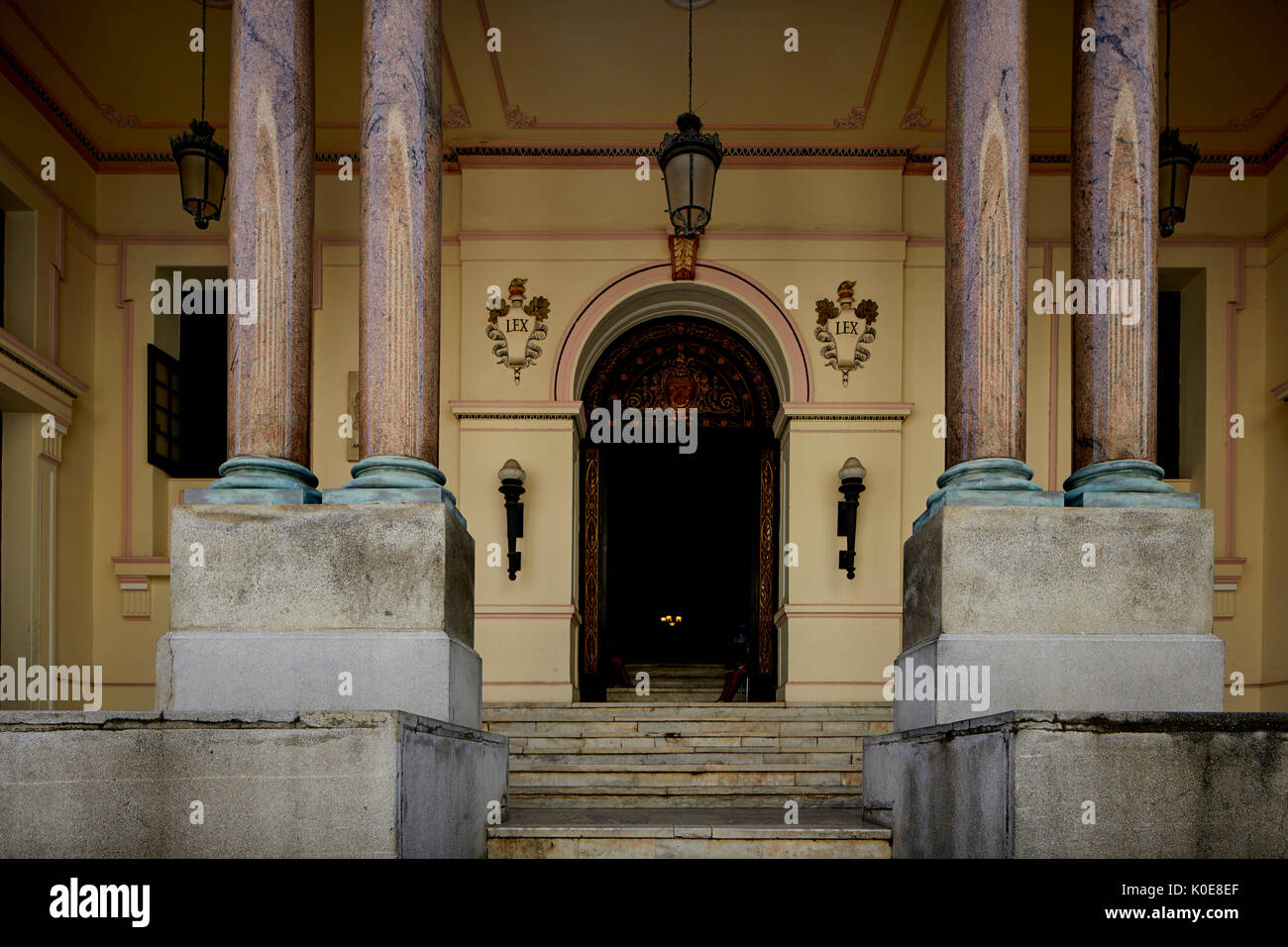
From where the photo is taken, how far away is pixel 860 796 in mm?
8375

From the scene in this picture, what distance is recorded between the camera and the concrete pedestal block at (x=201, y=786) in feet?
15.4

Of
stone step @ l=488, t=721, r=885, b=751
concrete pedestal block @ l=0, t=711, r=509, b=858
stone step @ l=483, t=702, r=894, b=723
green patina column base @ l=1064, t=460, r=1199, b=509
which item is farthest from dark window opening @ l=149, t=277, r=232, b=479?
green patina column base @ l=1064, t=460, r=1199, b=509

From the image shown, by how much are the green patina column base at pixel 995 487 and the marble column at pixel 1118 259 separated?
0.32m

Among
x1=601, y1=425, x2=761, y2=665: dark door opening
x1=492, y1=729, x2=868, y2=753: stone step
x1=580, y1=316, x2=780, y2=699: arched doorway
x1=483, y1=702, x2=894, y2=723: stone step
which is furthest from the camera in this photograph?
x1=601, y1=425, x2=761, y2=665: dark door opening

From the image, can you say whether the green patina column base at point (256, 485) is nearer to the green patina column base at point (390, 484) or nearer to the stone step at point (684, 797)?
the green patina column base at point (390, 484)

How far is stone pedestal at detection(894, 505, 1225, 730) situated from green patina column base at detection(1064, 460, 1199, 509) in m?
0.13

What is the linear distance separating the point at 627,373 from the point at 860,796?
652 cm

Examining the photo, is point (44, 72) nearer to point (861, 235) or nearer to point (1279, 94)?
point (861, 235)

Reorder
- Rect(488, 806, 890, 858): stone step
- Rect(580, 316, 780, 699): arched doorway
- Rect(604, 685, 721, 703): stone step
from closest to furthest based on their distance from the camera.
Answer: Rect(488, 806, 890, 858): stone step, Rect(580, 316, 780, 699): arched doorway, Rect(604, 685, 721, 703): stone step

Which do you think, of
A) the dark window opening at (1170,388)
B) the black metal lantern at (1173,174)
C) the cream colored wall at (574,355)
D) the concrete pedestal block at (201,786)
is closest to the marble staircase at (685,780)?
the cream colored wall at (574,355)

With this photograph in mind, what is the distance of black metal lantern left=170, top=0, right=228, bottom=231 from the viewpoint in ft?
30.5

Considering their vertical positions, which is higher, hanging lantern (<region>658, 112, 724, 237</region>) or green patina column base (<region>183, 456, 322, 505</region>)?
hanging lantern (<region>658, 112, 724, 237</region>)

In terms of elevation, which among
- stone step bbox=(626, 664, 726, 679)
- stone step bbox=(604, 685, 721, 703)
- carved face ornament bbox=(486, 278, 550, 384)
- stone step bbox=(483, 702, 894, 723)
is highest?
carved face ornament bbox=(486, 278, 550, 384)

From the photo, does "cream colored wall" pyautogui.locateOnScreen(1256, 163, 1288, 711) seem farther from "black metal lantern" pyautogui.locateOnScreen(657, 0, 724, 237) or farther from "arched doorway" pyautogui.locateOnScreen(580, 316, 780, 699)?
"black metal lantern" pyautogui.locateOnScreen(657, 0, 724, 237)
